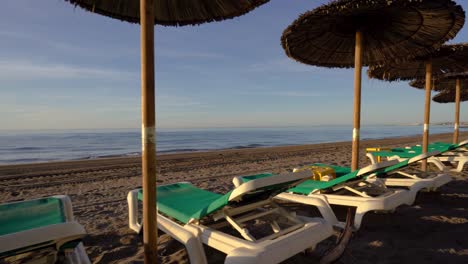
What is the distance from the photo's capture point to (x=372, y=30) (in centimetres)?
456

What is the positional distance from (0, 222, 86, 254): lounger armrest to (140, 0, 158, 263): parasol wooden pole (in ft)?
1.70

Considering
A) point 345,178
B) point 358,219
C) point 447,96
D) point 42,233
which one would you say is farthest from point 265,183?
point 447,96

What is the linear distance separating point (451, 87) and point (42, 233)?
562 inches

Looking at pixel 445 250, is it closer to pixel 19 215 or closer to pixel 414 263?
pixel 414 263

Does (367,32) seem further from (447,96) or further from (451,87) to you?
(447,96)

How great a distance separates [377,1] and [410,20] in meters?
1.36

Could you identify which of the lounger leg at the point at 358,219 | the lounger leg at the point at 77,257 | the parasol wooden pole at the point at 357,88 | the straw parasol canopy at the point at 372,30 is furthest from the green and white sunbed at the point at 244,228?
the straw parasol canopy at the point at 372,30

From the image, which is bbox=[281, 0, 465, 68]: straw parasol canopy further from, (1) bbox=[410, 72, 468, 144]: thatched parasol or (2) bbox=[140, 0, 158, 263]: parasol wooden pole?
(1) bbox=[410, 72, 468, 144]: thatched parasol

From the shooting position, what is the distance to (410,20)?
13.4 ft

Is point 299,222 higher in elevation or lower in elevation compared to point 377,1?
lower

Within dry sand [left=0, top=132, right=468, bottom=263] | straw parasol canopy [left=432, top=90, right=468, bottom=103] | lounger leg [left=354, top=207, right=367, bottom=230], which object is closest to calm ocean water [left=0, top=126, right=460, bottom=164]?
dry sand [left=0, top=132, right=468, bottom=263]

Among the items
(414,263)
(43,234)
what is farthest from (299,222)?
(43,234)

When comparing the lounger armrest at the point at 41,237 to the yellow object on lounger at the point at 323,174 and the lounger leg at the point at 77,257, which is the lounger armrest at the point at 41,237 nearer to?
the lounger leg at the point at 77,257

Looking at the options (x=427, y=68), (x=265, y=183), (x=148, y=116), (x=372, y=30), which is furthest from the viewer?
(x=427, y=68)
